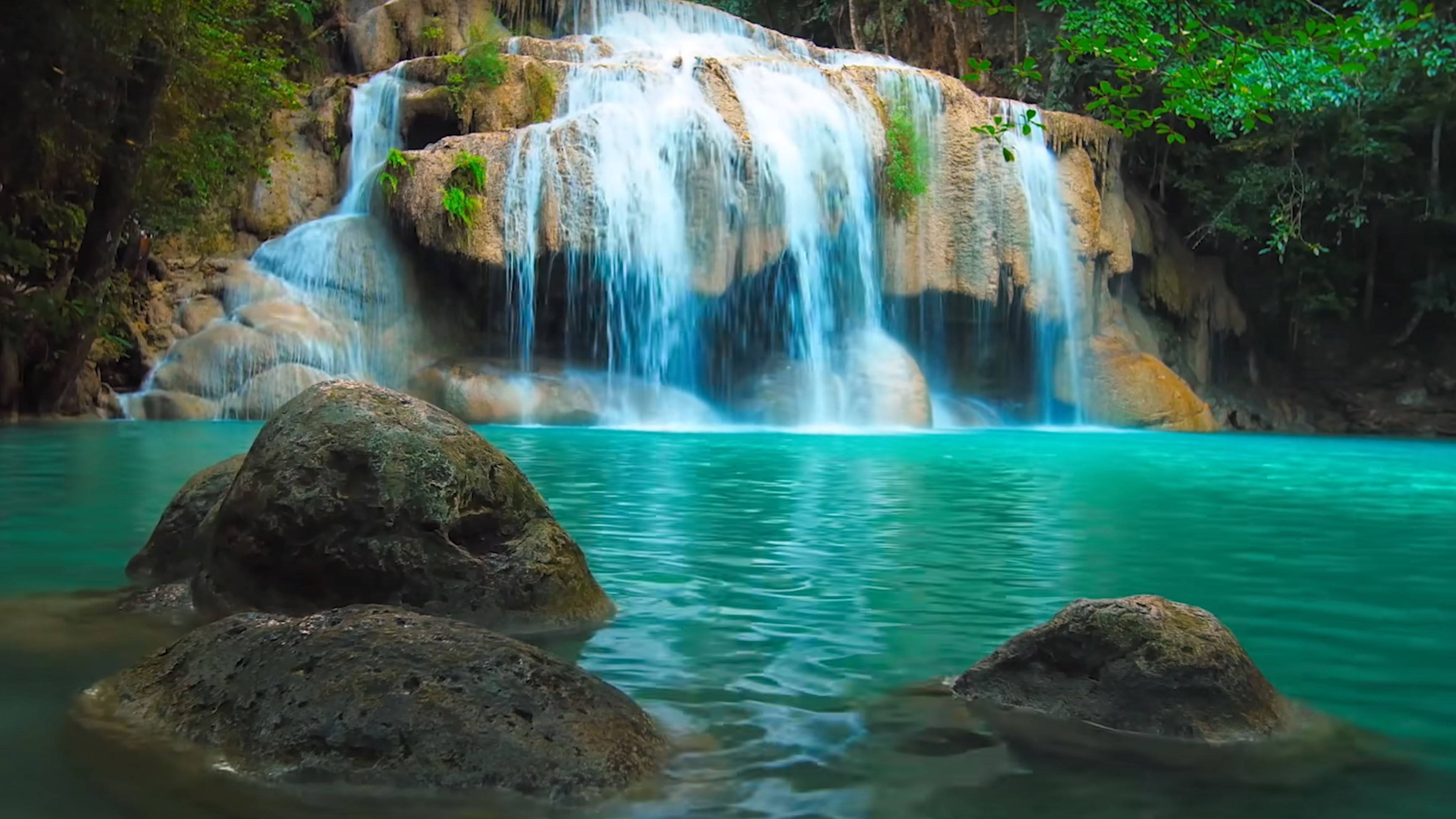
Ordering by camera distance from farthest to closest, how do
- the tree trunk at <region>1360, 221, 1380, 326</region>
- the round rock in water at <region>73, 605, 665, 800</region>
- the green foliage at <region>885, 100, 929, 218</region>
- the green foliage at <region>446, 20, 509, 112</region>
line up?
the tree trunk at <region>1360, 221, 1380, 326</region> < the green foliage at <region>885, 100, 929, 218</region> < the green foliage at <region>446, 20, 509, 112</region> < the round rock in water at <region>73, 605, 665, 800</region>

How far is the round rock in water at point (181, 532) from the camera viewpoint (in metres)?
5.21

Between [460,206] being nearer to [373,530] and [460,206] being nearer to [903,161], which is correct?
[903,161]

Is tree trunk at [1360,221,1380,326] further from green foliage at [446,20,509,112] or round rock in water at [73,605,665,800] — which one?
round rock in water at [73,605,665,800]

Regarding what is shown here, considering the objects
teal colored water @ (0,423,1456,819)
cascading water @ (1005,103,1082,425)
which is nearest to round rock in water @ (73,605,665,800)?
teal colored water @ (0,423,1456,819)

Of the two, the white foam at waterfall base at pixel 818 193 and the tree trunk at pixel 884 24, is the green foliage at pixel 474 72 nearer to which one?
the white foam at waterfall base at pixel 818 193

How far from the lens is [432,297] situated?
63.3ft

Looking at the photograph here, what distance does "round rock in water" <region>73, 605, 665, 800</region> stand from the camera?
2891mm

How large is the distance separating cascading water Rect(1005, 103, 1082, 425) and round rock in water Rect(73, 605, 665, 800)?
19.6 meters

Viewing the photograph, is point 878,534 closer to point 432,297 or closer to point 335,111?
point 432,297

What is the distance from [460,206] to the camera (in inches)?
699

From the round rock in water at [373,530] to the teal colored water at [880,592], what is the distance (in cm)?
44

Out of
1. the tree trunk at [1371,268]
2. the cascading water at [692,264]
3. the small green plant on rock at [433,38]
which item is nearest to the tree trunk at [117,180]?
Answer: the cascading water at [692,264]

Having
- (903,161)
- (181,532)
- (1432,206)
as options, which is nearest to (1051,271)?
(903,161)

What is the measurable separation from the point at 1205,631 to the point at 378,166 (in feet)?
59.2
